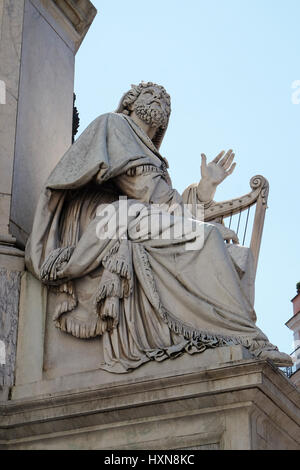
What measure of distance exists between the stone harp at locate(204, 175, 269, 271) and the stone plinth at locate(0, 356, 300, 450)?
7.58ft

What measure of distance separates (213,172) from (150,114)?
96 centimetres

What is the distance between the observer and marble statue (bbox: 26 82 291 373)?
977 centimetres

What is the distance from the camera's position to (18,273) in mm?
10648

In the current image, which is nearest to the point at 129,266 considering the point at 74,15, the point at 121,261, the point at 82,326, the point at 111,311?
the point at 121,261

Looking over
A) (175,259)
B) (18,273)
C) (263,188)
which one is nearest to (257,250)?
(263,188)

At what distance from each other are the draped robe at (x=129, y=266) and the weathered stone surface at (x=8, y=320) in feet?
0.80

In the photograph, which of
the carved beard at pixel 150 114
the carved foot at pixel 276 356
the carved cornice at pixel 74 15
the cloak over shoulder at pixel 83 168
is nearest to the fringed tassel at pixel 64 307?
the cloak over shoulder at pixel 83 168

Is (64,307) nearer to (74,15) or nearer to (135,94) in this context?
(135,94)

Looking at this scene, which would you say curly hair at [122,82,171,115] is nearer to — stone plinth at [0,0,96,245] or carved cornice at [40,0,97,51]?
stone plinth at [0,0,96,245]

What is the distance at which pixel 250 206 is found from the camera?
11.8m

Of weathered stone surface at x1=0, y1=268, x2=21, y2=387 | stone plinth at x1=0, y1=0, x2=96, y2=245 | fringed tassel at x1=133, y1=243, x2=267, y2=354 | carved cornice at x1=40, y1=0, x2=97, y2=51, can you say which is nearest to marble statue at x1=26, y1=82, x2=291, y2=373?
fringed tassel at x1=133, y1=243, x2=267, y2=354

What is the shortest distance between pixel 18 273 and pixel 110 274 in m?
1.04

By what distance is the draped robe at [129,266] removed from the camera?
9.77 m

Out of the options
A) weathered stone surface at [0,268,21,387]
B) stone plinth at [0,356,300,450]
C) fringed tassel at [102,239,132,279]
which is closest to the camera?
stone plinth at [0,356,300,450]
